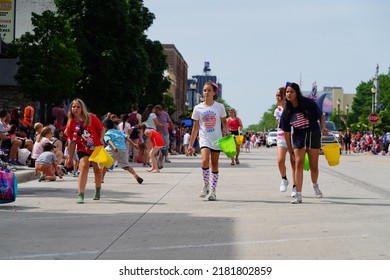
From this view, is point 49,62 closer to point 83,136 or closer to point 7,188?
point 83,136

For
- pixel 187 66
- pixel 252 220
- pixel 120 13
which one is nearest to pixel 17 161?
pixel 252 220

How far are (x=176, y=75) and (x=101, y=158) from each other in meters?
134

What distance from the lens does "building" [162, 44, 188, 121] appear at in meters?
139

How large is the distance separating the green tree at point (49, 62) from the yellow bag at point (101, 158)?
75.3 ft

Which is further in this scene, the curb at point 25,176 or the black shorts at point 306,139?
the curb at point 25,176

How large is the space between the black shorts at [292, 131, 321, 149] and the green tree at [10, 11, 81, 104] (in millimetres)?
23678

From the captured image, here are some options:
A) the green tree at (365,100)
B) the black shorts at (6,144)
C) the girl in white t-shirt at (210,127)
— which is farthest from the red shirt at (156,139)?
the green tree at (365,100)

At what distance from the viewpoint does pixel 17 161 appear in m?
22.5

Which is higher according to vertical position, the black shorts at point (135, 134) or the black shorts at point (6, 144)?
the black shorts at point (135, 134)

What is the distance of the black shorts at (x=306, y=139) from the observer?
12719mm

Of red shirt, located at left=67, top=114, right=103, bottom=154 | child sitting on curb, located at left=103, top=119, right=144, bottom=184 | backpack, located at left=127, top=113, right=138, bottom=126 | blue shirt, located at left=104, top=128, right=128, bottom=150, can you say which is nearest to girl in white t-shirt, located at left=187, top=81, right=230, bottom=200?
red shirt, located at left=67, top=114, right=103, bottom=154

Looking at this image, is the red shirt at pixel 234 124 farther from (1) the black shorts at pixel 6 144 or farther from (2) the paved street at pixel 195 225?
(2) the paved street at pixel 195 225

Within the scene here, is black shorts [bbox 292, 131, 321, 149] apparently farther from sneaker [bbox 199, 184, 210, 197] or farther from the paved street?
sneaker [bbox 199, 184, 210, 197]
